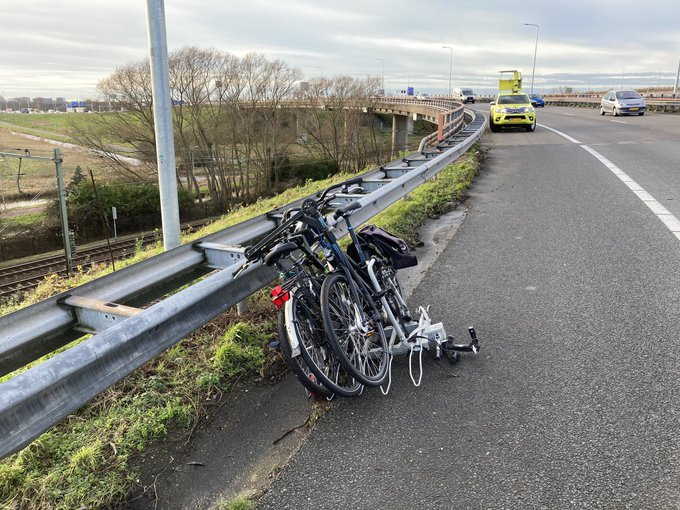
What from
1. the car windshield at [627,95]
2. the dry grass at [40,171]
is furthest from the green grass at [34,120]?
the car windshield at [627,95]

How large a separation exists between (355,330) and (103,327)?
145cm

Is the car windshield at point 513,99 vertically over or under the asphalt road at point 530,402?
over

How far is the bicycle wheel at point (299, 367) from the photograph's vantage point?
9.96ft

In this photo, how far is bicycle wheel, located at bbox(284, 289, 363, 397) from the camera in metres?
3.07

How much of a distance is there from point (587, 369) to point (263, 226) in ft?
8.98

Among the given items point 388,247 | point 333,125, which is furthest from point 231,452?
point 333,125

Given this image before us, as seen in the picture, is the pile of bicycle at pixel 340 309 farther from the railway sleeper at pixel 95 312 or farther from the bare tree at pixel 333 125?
the bare tree at pixel 333 125

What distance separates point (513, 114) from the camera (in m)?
22.3

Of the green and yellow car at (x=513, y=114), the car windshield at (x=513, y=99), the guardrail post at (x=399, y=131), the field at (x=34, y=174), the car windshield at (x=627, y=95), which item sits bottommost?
the field at (x=34, y=174)

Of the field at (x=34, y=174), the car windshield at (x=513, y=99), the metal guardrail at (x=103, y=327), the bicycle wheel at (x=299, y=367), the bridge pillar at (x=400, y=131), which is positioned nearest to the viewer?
the metal guardrail at (x=103, y=327)

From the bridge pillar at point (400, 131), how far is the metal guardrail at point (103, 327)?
7641cm

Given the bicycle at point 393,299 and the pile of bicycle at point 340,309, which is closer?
the pile of bicycle at point 340,309

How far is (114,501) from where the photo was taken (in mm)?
2564

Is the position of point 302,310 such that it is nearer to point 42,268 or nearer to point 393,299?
point 393,299
